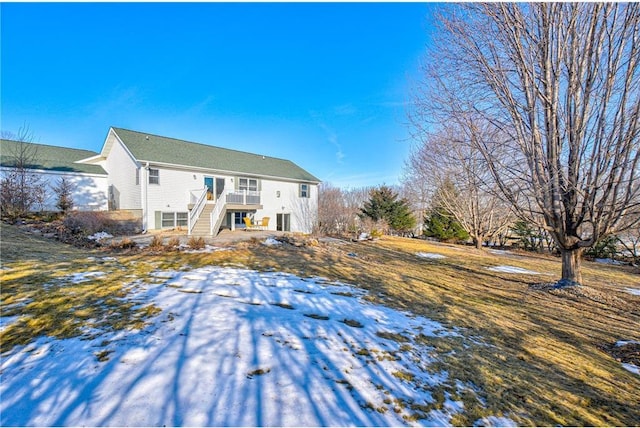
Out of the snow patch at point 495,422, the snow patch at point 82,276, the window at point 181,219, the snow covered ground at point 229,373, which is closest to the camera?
the snow covered ground at point 229,373

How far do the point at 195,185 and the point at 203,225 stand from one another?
412 centimetres

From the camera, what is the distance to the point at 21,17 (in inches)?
318

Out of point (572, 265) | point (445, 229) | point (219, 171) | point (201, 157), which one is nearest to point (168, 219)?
point (219, 171)

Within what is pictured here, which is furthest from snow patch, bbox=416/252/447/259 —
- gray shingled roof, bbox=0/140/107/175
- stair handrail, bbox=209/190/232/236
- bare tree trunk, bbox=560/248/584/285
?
gray shingled roof, bbox=0/140/107/175

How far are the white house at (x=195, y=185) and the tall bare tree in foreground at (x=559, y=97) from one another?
1274 cm

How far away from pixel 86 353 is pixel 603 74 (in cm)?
1024

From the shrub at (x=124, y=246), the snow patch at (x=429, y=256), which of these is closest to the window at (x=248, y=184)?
the shrub at (x=124, y=246)

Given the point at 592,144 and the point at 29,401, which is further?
the point at 592,144

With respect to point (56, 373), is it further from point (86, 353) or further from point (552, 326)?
point (552, 326)

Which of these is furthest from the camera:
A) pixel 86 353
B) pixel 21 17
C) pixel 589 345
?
pixel 21 17

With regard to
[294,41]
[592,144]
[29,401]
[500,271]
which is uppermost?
[294,41]

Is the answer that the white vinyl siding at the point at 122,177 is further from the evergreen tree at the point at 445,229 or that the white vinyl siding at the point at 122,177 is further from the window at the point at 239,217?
the evergreen tree at the point at 445,229

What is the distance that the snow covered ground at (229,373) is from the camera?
1.92m

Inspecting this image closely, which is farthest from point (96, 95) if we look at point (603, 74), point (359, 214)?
point (603, 74)
